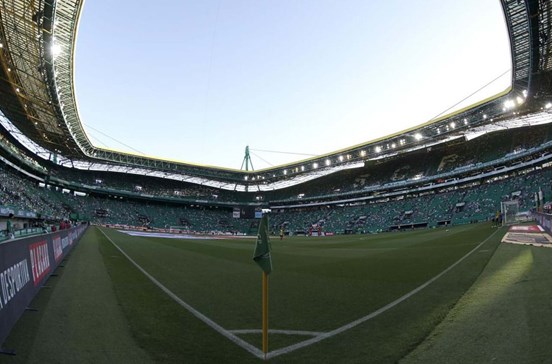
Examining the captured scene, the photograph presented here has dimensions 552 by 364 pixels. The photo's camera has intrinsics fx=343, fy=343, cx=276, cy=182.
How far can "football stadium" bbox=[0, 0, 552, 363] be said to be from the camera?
14.6 feet

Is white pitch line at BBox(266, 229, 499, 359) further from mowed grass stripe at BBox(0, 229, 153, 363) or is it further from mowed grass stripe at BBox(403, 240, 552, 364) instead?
mowed grass stripe at BBox(0, 229, 153, 363)

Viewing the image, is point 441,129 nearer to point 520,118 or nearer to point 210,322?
point 520,118

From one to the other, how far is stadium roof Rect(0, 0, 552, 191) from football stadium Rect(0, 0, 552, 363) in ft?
0.63

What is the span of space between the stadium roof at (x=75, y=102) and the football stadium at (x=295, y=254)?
0.19 meters

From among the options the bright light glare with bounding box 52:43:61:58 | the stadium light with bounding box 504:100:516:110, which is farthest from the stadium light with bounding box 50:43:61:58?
the stadium light with bounding box 504:100:516:110

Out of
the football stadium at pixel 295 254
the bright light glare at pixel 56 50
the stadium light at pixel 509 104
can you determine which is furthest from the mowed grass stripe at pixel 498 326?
the stadium light at pixel 509 104

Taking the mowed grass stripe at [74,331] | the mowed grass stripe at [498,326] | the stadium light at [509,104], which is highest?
the stadium light at [509,104]

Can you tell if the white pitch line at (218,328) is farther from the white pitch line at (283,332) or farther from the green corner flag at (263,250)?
the green corner flag at (263,250)

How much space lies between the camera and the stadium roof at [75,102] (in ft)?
79.5

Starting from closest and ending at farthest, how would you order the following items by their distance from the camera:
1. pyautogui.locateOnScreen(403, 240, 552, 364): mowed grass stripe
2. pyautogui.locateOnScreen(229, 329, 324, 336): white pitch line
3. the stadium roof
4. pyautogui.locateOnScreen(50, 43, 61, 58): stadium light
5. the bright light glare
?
Result: 1. pyautogui.locateOnScreen(403, 240, 552, 364): mowed grass stripe
2. pyautogui.locateOnScreen(229, 329, 324, 336): white pitch line
3. the stadium roof
4. pyautogui.locateOnScreen(50, 43, 61, 58): stadium light
5. the bright light glare

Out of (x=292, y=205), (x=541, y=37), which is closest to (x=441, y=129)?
(x=541, y=37)

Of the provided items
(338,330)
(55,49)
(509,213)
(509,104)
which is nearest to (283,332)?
(338,330)

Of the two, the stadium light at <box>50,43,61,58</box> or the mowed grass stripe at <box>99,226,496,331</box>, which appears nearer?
the mowed grass stripe at <box>99,226,496,331</box>

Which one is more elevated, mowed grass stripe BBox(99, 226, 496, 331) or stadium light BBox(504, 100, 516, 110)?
stadium light BBox(504, 100, 516, 110)
